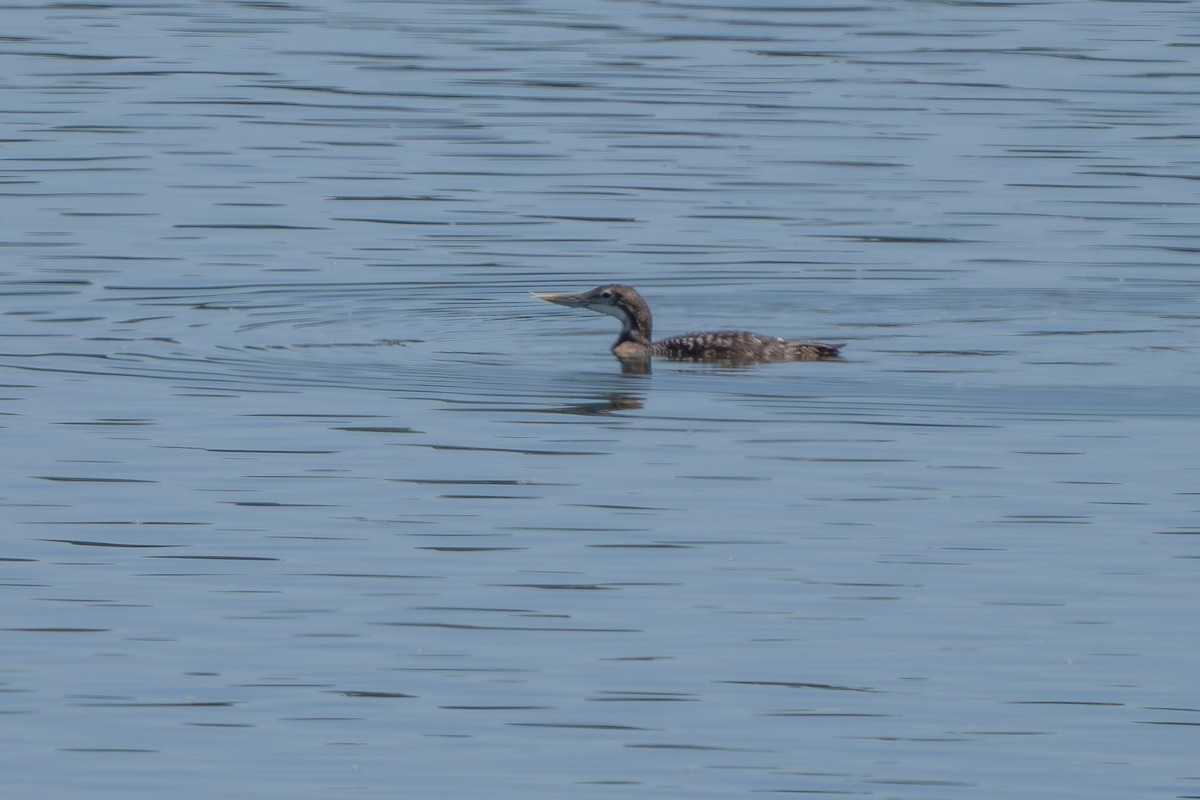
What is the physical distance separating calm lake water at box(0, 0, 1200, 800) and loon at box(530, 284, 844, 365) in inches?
5.9

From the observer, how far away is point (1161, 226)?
20.6 meters

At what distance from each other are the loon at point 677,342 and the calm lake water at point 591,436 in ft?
0.49

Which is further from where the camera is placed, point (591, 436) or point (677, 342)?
point (677, 342)

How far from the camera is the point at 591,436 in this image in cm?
1415

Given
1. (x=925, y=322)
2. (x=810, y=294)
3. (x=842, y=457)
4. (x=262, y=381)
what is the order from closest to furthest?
(x=842, y=457), (x=262, y=381), (x=925, y=322), (x=810, y=294)

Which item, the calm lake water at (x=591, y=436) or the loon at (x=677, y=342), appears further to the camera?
the loon at (x=677, y=342)

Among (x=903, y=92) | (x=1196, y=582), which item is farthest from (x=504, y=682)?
(x=903, y=92)

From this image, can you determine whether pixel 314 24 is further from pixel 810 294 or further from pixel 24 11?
pixel 810 294

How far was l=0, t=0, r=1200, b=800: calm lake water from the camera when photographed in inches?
375

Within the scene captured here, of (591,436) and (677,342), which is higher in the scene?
(677,342)

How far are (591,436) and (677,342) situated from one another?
8.69 feet

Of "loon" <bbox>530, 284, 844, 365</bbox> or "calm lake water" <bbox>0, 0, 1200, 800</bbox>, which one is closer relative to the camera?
"calm lake water" <bbox>0, 0, 1200, 800</bbox>

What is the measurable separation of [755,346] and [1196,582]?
17.8 ft

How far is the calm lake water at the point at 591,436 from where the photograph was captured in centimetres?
953
